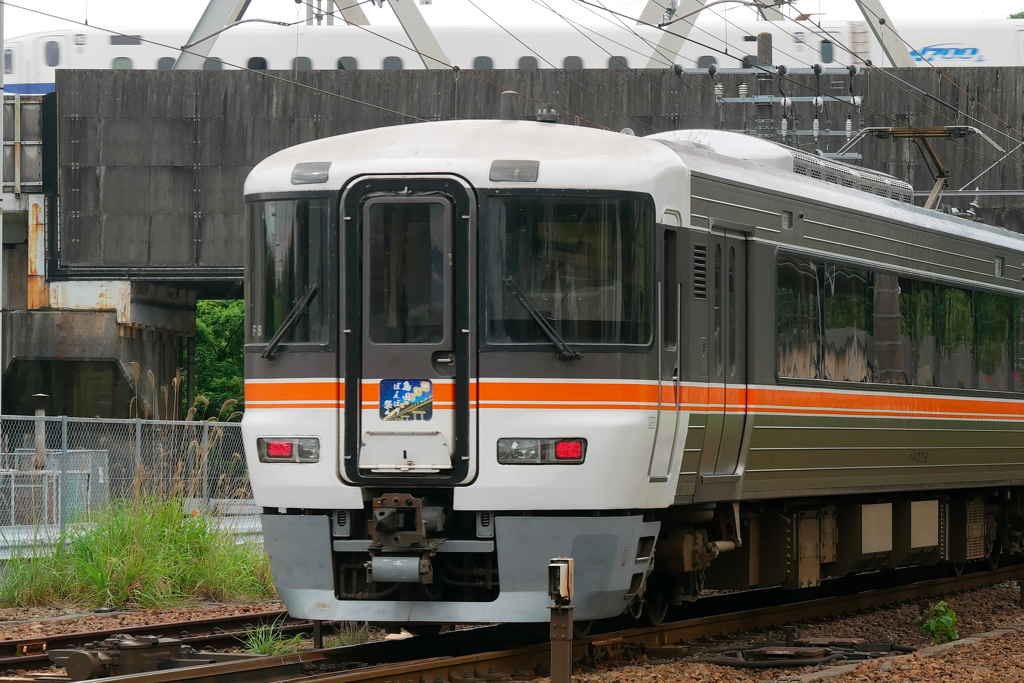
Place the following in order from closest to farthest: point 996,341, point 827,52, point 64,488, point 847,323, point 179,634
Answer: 1. point 179,634
2. point 847,323
3. point 996,341
4. point 64,488
5. point 827,52

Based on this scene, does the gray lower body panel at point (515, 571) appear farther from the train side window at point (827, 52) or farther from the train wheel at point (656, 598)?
the train side window at point (827, 52)

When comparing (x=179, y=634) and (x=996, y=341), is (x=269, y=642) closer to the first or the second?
(x=179, y=634)

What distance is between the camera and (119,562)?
12.3 metres

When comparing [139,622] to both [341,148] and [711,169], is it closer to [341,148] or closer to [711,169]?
[341,148]

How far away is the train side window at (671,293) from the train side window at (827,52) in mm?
33103

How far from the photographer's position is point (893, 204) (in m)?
12.8

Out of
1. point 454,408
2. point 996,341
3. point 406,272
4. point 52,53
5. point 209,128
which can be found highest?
point 52,53

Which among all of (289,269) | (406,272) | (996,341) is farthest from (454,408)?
(996,341)

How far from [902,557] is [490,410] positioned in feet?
18.7

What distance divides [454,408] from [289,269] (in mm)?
1336

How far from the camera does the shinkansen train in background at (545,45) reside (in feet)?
130

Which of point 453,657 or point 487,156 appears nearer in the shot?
point 453,657

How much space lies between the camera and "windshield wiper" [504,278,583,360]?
8.70 metres

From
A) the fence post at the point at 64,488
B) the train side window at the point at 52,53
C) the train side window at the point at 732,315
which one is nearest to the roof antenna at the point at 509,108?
the train side window at the point at 732,315
